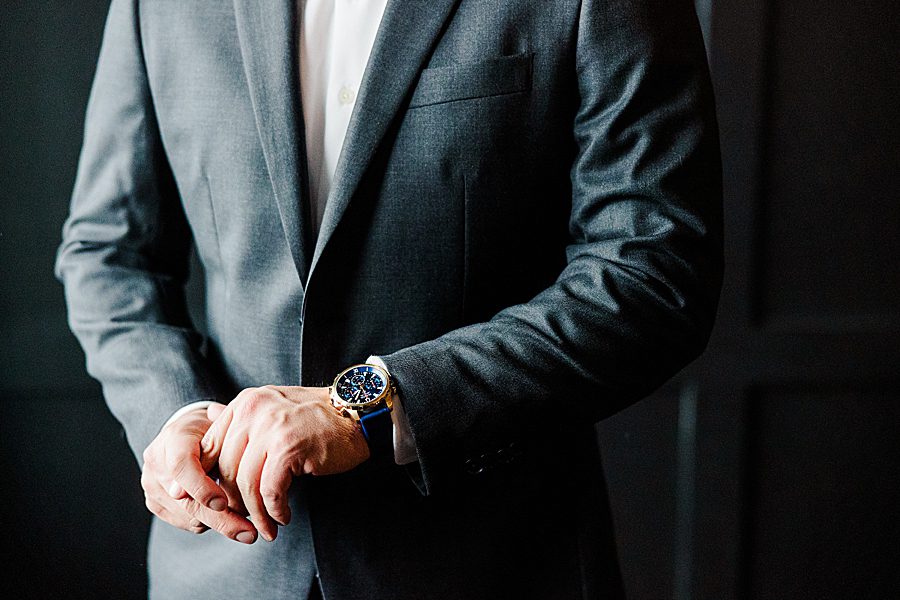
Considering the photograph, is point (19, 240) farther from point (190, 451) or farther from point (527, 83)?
point (527, 83)

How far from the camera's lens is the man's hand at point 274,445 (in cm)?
66

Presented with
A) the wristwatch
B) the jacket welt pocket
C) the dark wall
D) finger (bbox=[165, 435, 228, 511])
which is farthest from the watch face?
the dark wall

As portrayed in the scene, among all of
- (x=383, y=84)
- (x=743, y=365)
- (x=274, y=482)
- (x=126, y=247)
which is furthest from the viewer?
(x=743, y=365)

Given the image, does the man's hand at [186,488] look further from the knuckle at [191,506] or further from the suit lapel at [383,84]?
the suit lapel at [383,84]

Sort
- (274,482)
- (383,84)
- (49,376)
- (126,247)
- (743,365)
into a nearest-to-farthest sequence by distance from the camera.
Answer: (274,482)
(383,84)
(126,247)
(49,376)
(743,365)

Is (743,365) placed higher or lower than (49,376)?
lower

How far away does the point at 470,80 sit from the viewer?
0.77m

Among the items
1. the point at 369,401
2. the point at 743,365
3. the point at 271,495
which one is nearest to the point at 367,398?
the point at 369,401

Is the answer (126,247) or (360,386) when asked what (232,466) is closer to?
(360,386)

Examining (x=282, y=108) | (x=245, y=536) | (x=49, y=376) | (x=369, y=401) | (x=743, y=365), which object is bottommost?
(x=743, y=365)

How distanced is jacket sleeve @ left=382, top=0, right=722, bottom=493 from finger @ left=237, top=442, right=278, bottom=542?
0.13 metres

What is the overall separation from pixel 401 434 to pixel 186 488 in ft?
0.57

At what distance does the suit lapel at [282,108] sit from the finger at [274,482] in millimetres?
196

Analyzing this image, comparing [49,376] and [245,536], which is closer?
[245,536]
